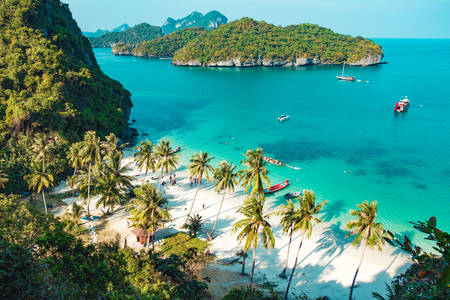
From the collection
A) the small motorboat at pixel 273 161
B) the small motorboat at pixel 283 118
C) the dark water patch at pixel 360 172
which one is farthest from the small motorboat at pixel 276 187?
the small motorboat at pixel 283 118

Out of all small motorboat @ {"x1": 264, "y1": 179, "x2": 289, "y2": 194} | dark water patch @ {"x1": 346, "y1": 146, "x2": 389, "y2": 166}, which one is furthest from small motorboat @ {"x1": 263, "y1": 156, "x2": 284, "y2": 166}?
dark water patch @ {"x1": 346, "y1": 146, "x2": 389, "y2": 166}

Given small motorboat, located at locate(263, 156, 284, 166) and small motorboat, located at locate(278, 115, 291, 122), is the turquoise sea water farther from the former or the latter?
small motorboat, located at locate(278, 115, 291, 122)

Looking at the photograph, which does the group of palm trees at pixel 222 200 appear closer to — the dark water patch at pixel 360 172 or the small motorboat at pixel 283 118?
the dark water patch at pixel 360 172

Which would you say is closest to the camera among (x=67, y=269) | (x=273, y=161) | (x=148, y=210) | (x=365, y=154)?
(x=67, y=269)

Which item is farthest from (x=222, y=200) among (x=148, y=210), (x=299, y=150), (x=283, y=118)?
(x=283, y=118)

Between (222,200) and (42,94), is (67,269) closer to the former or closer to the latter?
(222,200)

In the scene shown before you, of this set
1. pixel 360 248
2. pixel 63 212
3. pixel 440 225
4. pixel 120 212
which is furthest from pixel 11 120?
pixel 440 225
